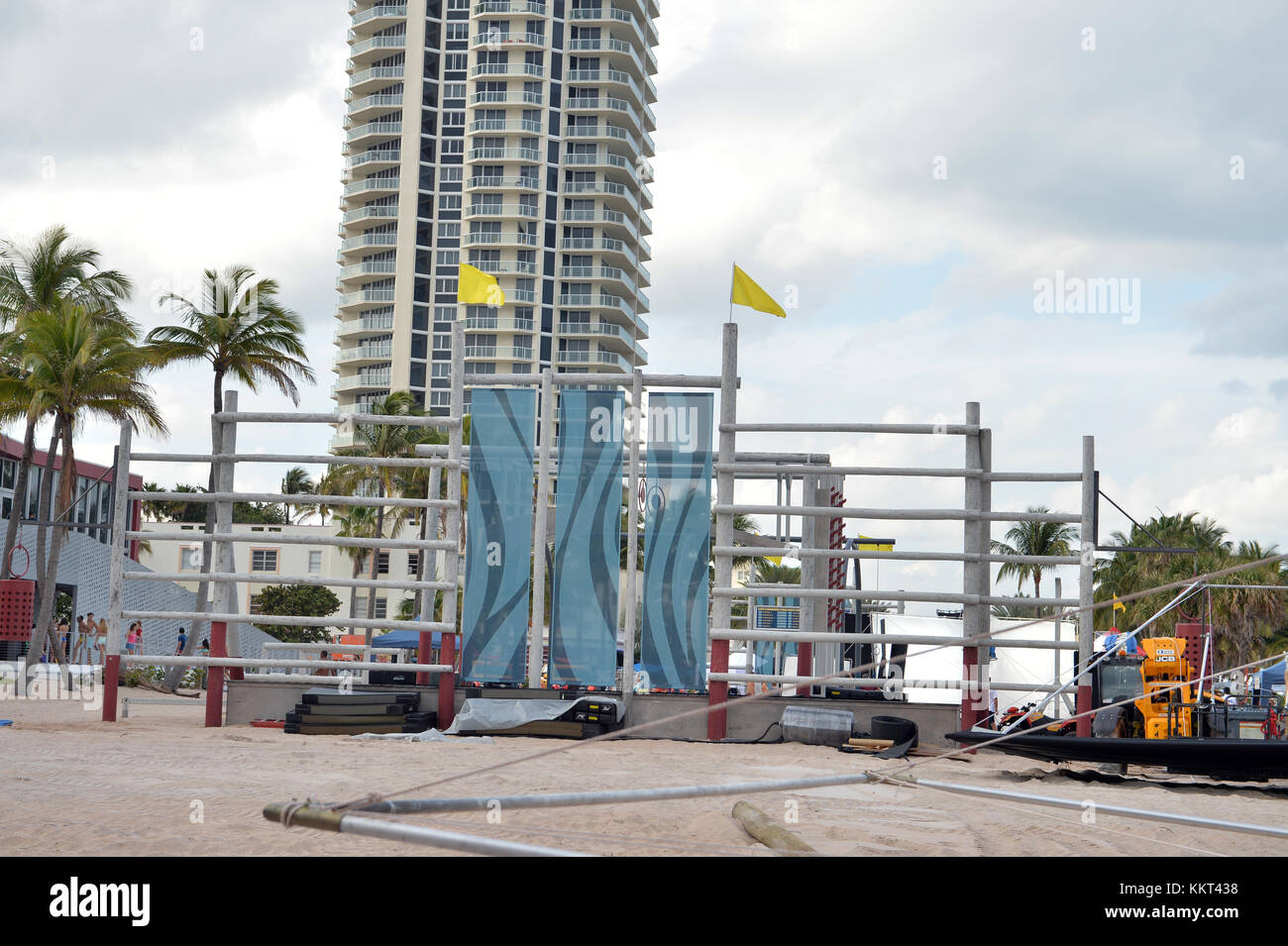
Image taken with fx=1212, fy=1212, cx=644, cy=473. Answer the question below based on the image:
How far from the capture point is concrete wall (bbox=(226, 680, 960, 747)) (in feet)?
43.9

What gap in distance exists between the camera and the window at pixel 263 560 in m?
64.4

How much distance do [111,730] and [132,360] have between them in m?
15.3

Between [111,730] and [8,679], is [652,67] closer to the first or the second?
[8,679]

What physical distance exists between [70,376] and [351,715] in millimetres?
15885

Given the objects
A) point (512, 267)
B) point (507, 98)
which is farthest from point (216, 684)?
point (507, 98)

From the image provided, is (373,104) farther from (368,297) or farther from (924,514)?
(924,514)

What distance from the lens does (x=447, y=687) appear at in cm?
1415

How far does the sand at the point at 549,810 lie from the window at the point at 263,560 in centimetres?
5313

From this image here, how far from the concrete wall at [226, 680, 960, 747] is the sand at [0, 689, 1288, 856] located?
762 millimetres

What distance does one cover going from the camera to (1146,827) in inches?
295

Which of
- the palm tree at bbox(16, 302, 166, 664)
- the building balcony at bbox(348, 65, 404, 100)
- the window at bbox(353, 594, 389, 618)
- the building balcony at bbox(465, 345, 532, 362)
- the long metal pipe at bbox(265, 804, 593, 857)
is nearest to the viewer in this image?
the long metal pipe at bbox(265, 804, 593, 857)

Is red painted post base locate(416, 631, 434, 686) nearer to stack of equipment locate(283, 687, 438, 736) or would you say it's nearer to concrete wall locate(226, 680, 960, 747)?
concrete wall locate(226, 680, 960, 747)

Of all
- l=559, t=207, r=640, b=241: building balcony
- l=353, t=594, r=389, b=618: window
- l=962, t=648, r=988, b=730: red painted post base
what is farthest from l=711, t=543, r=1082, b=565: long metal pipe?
l=559, t=207, r=640, b=241: building balcony

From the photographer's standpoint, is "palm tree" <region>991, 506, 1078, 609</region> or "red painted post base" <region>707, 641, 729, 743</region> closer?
"red painted post base" <region>707, 641, 729, 743</region>
